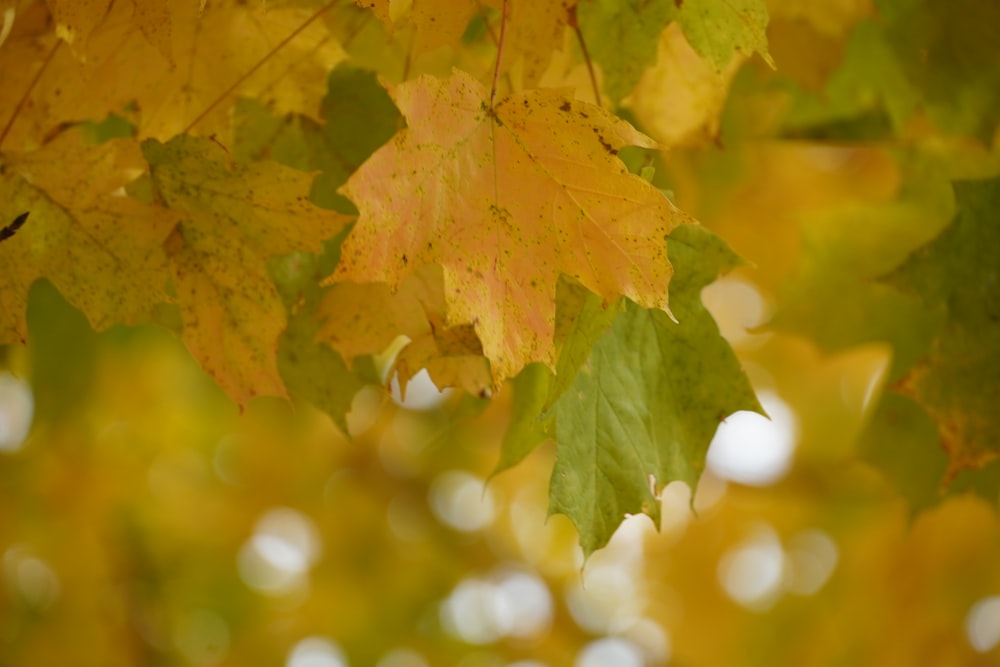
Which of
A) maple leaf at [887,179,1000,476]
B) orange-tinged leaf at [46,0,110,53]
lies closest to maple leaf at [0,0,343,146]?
orange-tinged leaf at [46,0,110,53]

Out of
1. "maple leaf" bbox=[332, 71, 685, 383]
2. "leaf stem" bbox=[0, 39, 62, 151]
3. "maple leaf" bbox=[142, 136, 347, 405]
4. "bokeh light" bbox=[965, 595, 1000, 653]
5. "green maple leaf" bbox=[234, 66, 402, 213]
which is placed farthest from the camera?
"bokeh light" bbox=[965, 595, 1000, 653]

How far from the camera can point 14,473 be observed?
395cm

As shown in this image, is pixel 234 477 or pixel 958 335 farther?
pixel 234 477

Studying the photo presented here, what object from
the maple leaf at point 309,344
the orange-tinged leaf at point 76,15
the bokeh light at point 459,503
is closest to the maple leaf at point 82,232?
the orange-tinged leaf at point 76,15

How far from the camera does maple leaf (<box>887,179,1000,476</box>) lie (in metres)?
1.42

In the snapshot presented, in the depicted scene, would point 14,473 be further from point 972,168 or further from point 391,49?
point 972,168

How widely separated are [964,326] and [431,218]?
918 mm

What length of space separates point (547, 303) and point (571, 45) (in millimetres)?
557

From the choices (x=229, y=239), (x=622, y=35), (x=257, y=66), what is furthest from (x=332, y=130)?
(x=622, y=35)

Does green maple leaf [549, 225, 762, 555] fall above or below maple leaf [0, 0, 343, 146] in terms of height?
below

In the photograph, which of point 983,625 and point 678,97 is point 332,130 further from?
point 983,625

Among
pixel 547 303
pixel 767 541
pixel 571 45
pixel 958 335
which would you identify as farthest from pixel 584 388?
pixel 767 541

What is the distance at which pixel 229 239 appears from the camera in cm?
116

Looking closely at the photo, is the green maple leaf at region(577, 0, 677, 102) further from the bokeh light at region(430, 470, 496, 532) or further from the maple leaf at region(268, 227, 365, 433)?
the bokeh light at region(430, 470, 496, 532)
